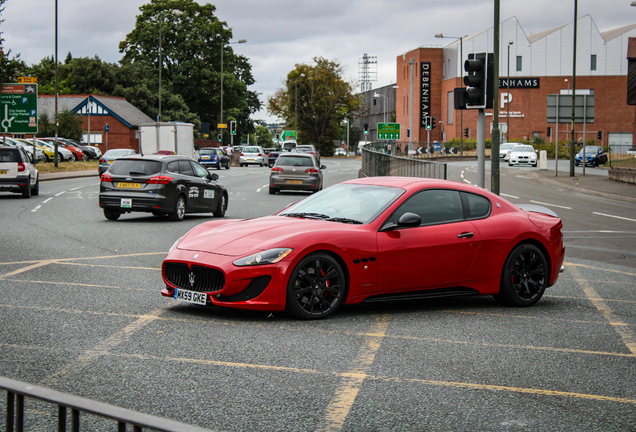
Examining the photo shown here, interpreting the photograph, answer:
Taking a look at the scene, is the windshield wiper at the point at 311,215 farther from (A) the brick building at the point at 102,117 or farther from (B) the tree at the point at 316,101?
(B) the tree at the point at 316,101

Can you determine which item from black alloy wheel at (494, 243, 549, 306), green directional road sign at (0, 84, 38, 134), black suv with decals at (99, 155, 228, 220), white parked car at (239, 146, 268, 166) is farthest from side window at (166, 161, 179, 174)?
white parked car at (239, 146, 268, 166)

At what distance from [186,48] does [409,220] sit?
77193 millimetres

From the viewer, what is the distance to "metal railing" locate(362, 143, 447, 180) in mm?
25109

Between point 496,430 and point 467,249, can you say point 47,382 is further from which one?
point 467,249

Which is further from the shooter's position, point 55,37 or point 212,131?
point 212,131

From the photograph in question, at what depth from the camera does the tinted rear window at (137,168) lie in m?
17.2

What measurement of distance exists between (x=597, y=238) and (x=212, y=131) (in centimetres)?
8055

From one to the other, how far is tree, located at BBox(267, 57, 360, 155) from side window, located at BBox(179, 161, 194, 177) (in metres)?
81.3

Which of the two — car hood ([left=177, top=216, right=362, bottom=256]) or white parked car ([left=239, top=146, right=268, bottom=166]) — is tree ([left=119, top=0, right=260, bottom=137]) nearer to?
white parked car ([left=239, top=146, right=268, bottom=166])

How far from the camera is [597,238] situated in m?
15.3

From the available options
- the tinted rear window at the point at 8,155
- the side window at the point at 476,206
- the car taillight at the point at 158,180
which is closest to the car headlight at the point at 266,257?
the side window at the point at 476,206

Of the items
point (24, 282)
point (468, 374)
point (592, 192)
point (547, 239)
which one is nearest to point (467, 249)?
point (547, 239)

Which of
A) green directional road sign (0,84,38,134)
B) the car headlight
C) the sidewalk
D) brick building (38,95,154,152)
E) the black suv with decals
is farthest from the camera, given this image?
brick building (38,95,154,152)

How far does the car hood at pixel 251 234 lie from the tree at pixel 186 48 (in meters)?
75.0
